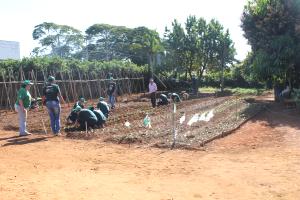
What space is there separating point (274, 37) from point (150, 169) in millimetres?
12553

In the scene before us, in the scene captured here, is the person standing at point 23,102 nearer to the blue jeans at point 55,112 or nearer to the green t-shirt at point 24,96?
the green t-shirt at point 24,96

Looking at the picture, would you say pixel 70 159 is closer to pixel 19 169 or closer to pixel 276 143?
pixel 19 169

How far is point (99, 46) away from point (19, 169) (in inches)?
2201

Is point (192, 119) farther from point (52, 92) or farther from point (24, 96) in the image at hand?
point (24, 96)

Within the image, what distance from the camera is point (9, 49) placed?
3925 cm

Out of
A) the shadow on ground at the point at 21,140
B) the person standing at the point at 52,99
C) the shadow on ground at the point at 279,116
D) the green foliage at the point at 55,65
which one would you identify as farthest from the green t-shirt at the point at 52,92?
the green foliage at the point at 55,65

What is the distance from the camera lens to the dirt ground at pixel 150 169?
6480 mm

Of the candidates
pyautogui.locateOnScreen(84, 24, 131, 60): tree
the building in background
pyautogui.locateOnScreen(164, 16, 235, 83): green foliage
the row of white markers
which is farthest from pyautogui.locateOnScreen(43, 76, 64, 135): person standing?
pyautogui.locateOnScreen(84, 24, 131, 60): tree

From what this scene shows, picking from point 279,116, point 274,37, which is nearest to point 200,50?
point 274,37

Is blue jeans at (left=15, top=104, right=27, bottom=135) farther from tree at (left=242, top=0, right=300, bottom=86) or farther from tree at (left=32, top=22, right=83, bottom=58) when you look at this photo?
tree at (left=32, top=22, right=83, bottom=58)

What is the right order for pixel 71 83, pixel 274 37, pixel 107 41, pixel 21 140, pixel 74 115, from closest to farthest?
pixel 21 140 → pixel 74 115 → pixel 274 37 → pixel 71 83 → pixel 107 41

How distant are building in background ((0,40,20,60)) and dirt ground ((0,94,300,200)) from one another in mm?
28410

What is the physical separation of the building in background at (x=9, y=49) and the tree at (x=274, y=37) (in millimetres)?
24468

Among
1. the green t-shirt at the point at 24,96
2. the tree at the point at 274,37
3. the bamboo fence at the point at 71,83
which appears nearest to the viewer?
the green t-shirt at the point at 24,96
